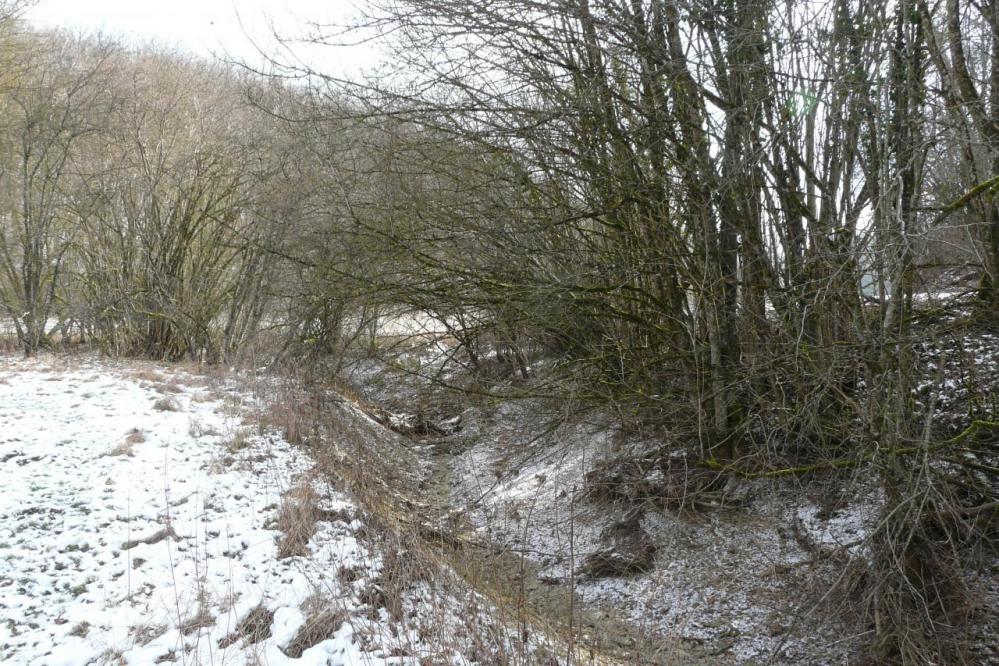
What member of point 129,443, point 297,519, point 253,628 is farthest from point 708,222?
point 129,443

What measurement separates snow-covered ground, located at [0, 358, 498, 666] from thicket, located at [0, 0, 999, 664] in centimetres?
243

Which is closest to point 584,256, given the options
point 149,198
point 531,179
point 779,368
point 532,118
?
point 531,179

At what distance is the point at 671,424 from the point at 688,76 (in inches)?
134

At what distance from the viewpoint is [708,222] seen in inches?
262

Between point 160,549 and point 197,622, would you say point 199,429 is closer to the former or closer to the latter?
point 160,549

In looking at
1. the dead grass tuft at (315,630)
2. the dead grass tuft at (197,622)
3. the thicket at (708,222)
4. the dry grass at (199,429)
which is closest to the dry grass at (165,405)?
the dry grass at (199,429)

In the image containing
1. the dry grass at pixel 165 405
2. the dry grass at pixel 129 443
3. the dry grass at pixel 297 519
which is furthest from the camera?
the dry grass at pixel 165 405

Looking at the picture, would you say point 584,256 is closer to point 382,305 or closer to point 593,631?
point 382,305

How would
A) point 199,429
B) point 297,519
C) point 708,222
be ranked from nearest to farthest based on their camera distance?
point 297,519 → point 708,222 → point 199,429

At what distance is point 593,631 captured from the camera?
532 centimetres

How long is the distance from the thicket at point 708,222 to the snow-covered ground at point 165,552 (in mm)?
2429

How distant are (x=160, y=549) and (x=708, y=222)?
5133 mm

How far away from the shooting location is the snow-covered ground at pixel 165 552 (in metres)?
4.10

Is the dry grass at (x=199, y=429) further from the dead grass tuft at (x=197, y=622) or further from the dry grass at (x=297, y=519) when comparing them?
the dead grass tuft at (x=197, y=622)
